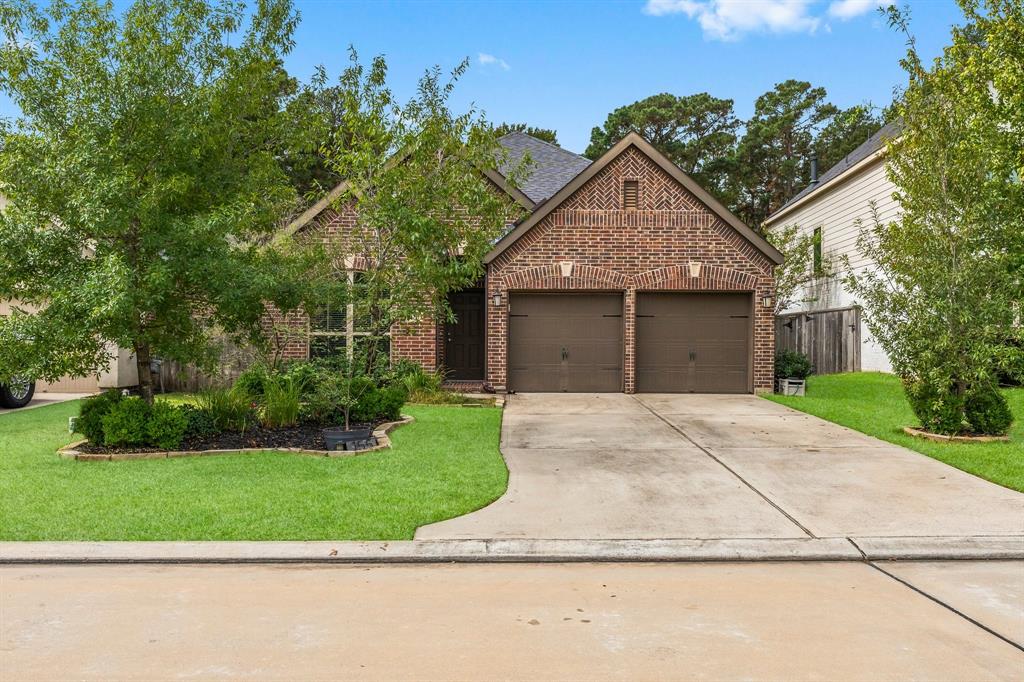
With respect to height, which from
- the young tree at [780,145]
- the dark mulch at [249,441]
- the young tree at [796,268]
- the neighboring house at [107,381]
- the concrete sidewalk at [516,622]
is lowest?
the concrete sidewalk at [516,622]

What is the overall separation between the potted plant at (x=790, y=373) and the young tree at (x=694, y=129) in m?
29.8

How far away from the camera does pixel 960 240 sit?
374 inches

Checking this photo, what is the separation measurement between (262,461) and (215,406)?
1.81 meters

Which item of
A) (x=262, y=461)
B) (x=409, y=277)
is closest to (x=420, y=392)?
(x=409, y=277)

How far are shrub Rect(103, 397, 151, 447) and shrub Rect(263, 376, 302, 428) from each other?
158 centimetres

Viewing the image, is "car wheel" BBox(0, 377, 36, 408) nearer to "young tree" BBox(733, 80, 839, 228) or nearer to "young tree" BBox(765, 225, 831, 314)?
"young tree" BBox(765, 225, 831, 314)

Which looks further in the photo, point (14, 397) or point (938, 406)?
point (14, 397)

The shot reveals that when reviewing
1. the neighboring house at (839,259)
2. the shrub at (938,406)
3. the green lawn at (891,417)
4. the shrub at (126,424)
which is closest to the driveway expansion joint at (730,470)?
the green lawn at (891,417)

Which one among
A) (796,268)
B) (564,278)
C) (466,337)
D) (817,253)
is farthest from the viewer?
(817,253)

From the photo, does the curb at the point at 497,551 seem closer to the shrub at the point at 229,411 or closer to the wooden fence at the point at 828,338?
the shrub at the point at 229,411

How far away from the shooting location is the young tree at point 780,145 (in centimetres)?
4275

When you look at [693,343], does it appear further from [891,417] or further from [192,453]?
[192,453]

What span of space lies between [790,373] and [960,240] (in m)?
6.73

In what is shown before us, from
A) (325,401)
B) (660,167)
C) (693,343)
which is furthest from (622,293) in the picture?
(325,401)
